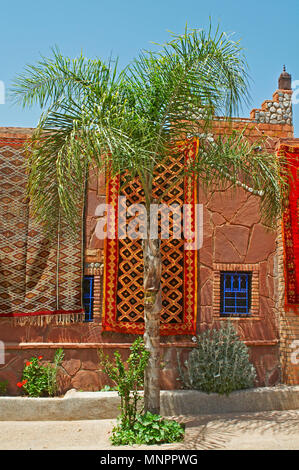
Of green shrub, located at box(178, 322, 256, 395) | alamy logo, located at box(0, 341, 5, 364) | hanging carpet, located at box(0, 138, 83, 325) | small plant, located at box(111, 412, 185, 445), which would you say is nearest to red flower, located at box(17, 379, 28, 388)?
alamy logo, located at box(0, 341, 5, 364)

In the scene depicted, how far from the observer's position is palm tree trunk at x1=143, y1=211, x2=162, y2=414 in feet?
19.9

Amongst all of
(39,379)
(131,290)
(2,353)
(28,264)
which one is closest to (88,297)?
(131,290)

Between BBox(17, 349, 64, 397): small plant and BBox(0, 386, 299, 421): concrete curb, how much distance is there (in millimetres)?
266

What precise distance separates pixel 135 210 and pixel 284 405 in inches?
153

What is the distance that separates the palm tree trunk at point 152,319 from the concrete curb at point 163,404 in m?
1.01

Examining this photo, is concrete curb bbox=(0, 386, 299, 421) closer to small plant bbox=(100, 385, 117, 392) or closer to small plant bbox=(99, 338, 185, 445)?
small plant bbox=(100, 385, 117, 392)

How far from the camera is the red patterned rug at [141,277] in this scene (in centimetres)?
757

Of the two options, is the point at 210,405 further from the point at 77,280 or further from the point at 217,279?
the point at 77,280

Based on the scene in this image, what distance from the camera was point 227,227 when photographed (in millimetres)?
8109

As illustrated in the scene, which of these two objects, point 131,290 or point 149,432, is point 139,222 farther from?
point 149,432

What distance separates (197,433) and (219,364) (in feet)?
4.54

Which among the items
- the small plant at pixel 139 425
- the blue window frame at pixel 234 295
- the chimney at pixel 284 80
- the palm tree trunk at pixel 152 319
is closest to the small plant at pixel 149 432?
the small plant at pixel 139 425

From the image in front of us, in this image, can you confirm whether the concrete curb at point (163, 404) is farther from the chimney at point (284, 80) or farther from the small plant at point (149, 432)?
the chimney at point (284, 80)
